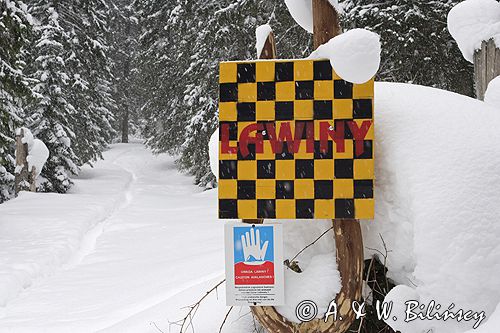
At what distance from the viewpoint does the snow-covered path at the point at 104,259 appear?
13.4ft

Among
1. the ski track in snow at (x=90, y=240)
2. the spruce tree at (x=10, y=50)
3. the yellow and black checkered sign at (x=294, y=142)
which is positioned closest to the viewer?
the yellow and black checkered sign at (x=294, y=142)

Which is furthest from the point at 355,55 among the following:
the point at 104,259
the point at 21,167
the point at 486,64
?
the point at 21,167

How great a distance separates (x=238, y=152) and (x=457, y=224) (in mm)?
1054

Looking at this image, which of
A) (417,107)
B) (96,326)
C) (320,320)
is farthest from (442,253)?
(96,326)

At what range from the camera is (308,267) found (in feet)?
8.50

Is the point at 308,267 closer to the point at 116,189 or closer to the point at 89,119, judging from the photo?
the point at 116,189

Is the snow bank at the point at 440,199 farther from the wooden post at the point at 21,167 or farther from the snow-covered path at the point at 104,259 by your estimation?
the wooden post at the point at 21,167

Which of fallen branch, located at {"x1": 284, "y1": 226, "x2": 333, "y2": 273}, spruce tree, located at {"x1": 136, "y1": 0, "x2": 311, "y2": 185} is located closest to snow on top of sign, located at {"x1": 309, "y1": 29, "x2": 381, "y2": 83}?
fallen branch, located at {"x1": 284, "y1": 226, "x2": 333, "y2": 273}

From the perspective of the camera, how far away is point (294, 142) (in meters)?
2.42

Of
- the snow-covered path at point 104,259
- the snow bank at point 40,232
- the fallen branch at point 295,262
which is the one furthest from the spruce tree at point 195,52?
the fallen branch at point 295,262

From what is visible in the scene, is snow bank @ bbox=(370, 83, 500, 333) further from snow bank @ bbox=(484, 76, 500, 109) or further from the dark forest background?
the dark forest background

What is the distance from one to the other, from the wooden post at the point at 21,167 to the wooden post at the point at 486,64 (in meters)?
11.2

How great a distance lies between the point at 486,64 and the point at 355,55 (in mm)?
2863

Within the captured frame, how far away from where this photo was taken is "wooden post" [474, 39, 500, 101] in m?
4.43
